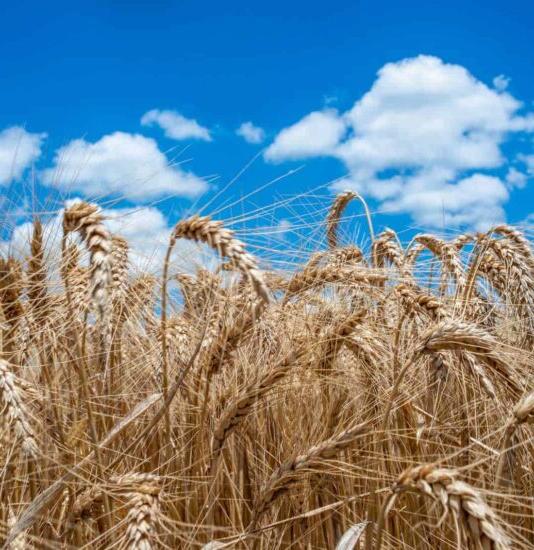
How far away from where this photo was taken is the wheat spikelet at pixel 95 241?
172 cm

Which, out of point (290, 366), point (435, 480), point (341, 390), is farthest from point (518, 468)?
point (435, 480)

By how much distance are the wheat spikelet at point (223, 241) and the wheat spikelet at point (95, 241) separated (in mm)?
229

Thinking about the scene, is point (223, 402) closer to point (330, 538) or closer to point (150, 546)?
point (330, 538)

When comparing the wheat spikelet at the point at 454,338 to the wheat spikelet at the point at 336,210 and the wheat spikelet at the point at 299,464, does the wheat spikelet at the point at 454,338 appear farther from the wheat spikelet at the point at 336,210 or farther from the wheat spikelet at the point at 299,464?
the wheat spikelet at the point at 336,210

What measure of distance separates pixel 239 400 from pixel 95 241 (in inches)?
23.1

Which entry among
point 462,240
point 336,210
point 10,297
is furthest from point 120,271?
point 462,240

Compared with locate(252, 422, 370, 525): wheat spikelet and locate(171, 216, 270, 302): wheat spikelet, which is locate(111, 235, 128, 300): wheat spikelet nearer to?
locate(171, 216, 270, 302): wheat spikelet

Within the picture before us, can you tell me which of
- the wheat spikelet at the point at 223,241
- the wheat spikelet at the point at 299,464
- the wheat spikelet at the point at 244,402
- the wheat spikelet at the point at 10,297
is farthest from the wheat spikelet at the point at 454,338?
Result: the wheat spikelet at the point at 10,297

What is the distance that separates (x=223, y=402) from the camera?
8.35ft

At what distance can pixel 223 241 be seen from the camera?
187cm

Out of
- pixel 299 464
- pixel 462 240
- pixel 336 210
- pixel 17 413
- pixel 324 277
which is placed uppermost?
pixel 336 210

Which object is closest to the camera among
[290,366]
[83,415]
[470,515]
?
[470,515]

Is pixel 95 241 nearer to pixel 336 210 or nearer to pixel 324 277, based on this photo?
pixel 324 277

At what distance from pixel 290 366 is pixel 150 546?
28.4 inches
